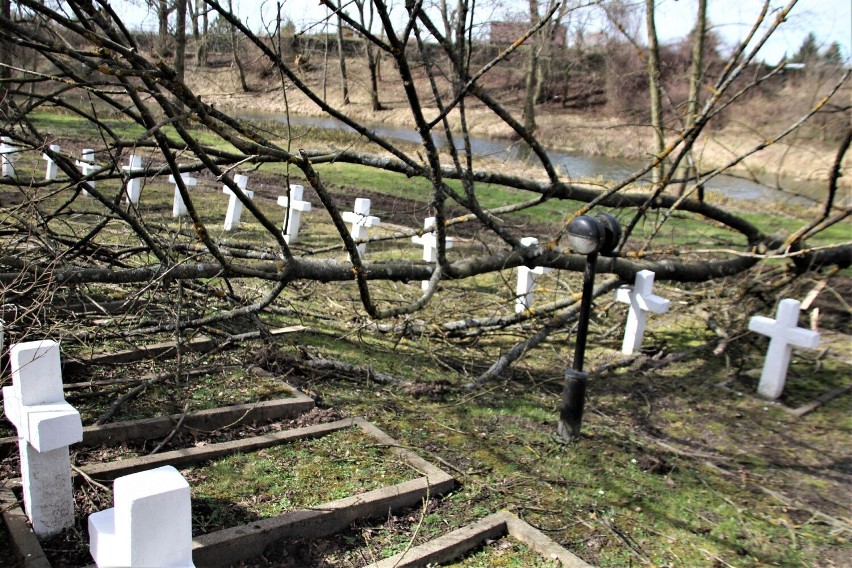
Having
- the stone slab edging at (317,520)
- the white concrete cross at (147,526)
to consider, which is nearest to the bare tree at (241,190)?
the stone slab edging at (317,520)

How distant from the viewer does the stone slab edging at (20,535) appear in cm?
266

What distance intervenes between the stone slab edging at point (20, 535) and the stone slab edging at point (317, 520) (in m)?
0.57

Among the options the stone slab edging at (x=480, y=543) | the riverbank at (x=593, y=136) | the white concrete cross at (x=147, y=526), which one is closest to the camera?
the white concrete cross at (x=147, y=526)

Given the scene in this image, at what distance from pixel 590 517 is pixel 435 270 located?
7.22 ft

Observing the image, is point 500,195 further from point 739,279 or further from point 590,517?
point 590,517

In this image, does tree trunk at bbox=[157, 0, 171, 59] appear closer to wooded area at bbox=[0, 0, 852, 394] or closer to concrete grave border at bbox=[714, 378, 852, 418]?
wooded area at bbox=[0, 0, 852, 394]

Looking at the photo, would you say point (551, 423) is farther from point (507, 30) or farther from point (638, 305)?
point (507, 30)

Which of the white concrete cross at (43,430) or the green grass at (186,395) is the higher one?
the white concrete cross at (43,430)

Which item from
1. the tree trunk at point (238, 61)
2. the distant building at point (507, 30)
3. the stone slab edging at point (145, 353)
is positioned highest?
the distant building at point (507, 30)

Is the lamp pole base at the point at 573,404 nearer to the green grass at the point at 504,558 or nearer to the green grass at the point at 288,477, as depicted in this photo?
the green grass at the point at 288,477

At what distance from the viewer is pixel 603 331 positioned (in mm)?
6984

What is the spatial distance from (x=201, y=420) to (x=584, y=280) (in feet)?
8.19

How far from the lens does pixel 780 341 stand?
5617 mm

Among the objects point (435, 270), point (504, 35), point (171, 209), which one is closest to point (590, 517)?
point (435, 270)
